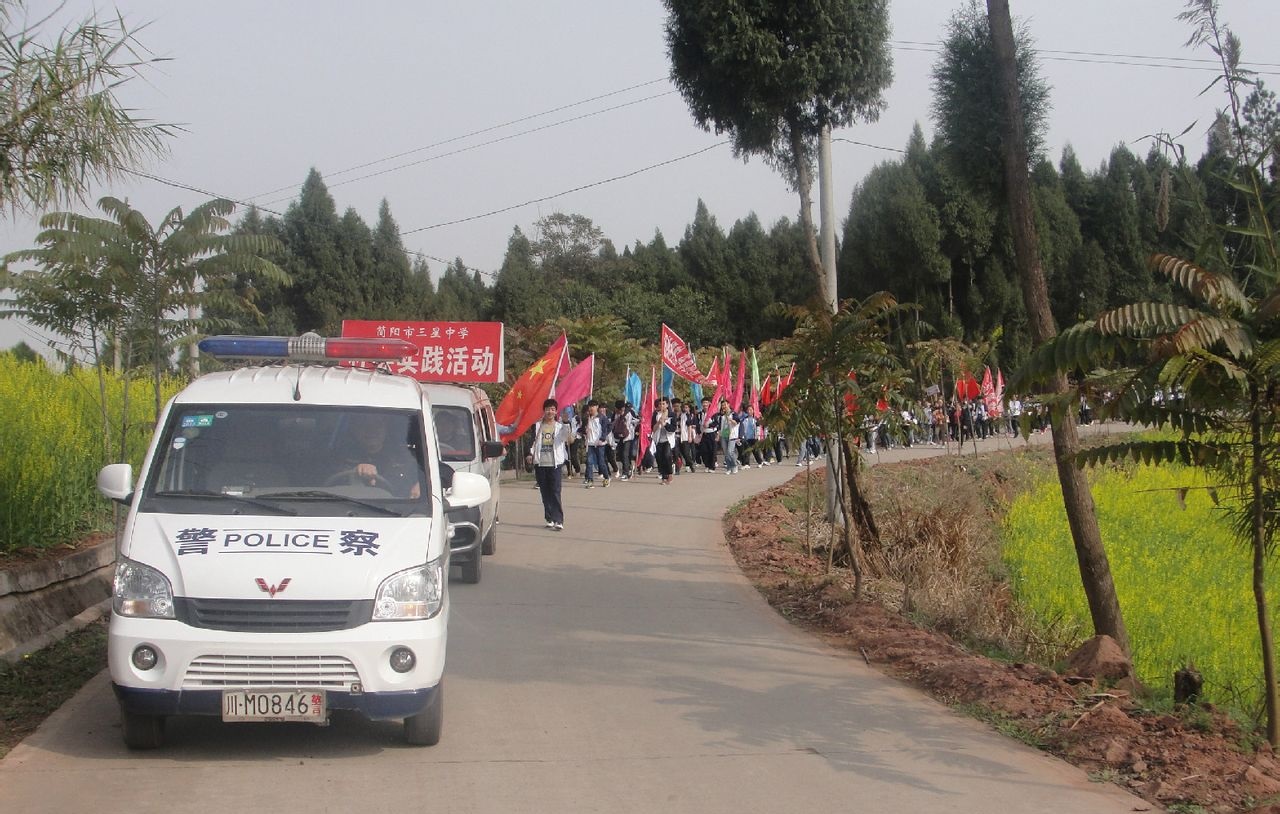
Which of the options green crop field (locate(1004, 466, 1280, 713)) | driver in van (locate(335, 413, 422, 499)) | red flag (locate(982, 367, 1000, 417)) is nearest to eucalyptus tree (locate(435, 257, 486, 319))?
red flag (locate(982, 367, 1000, 417))

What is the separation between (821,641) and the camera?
10.2 m

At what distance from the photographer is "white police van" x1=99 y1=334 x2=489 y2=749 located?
612 cm

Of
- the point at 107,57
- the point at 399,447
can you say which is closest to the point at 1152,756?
the point at 399,447

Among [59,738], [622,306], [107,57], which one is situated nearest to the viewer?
[59,738]

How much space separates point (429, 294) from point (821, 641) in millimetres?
43354

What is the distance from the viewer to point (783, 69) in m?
14.1

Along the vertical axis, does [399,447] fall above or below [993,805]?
above

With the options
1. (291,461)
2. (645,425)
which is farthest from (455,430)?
(645,425)

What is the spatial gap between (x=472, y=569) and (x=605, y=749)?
5.70 metres

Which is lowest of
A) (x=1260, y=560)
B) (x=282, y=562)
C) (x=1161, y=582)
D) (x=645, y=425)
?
(x=1161, y=582)

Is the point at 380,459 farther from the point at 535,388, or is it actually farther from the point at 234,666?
the point at 535,388

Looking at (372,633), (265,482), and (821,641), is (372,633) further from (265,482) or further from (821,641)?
(821,641)

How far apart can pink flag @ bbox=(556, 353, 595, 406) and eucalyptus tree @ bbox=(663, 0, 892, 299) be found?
26.3 feet

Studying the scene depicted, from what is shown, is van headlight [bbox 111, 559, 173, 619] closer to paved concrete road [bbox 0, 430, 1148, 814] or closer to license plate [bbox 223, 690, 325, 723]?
license plate [bbox 223, 690, 325, 723]
